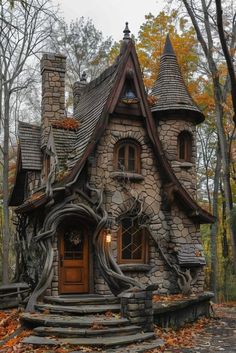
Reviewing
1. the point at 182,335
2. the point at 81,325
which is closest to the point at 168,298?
the point at 182,335

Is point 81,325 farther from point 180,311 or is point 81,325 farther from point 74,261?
point 180,311

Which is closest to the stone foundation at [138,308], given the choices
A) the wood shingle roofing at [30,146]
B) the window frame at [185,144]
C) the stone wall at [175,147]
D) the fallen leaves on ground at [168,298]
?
the fallen leaves on ground at [168,298]

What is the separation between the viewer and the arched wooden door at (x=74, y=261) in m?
12.0

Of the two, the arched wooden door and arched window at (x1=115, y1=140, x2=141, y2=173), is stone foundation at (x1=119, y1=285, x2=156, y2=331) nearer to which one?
the arched wooden door

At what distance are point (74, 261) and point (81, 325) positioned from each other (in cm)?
311

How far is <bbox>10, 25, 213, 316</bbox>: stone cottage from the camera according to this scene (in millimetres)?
11688

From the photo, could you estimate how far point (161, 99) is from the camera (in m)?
14.8

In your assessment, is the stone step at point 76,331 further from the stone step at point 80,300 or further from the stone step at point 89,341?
the stone step at point 80,300

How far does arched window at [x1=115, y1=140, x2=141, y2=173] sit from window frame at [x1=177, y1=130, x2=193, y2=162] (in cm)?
203

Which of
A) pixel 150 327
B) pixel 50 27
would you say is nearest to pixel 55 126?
pixel 150 327

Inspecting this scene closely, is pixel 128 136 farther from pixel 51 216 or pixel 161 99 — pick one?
pixel 51 216

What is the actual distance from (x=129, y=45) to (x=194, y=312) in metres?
8.00

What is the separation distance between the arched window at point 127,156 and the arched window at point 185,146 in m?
2.07

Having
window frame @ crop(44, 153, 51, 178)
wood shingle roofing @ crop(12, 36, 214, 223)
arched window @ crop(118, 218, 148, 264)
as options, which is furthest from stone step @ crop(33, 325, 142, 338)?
window frame @ crop(44, 153, 51, 178)
